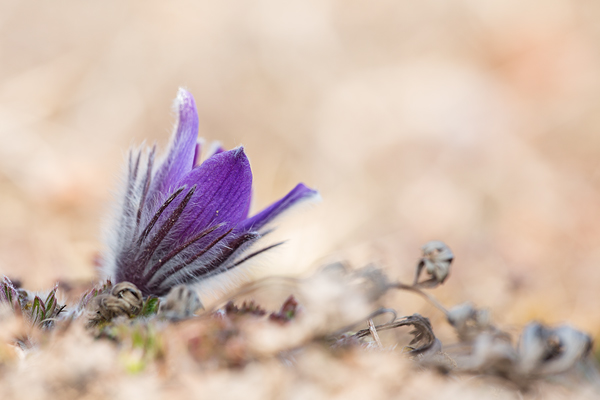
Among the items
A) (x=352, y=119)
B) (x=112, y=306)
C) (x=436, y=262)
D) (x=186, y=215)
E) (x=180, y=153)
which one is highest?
(x=352, y=119)

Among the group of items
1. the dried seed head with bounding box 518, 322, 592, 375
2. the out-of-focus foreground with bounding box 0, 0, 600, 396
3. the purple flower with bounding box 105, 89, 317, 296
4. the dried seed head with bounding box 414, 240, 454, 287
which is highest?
the out-of-focus foreground with bounding box 0, 0, 600, 396

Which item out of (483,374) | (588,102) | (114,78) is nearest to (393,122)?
(588,102)

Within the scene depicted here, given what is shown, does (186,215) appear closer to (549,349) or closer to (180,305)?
(180,305)

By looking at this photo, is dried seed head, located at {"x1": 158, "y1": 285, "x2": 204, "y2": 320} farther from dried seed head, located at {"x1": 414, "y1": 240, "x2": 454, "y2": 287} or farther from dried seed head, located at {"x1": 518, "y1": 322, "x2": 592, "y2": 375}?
dried seed head, located at {"x1": 518, "y1": 322, "x2": 592, "y2": 375}

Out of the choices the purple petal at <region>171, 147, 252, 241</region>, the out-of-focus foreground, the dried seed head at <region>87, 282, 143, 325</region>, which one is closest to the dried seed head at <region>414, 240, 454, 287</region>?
the purple petal at <region>171, 147, 252, 241</region>

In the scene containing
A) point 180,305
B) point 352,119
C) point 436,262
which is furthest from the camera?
point 352,119

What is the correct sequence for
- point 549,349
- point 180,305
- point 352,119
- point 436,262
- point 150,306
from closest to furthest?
point 180,305, point 150,306, point 549,349, point 436,262, point 352,119

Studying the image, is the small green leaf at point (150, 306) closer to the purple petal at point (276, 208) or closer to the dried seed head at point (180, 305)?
the dried seed head at point (180, 305)

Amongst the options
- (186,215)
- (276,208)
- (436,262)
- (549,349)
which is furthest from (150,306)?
(549,349)

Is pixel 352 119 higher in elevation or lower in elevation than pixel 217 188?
higher
